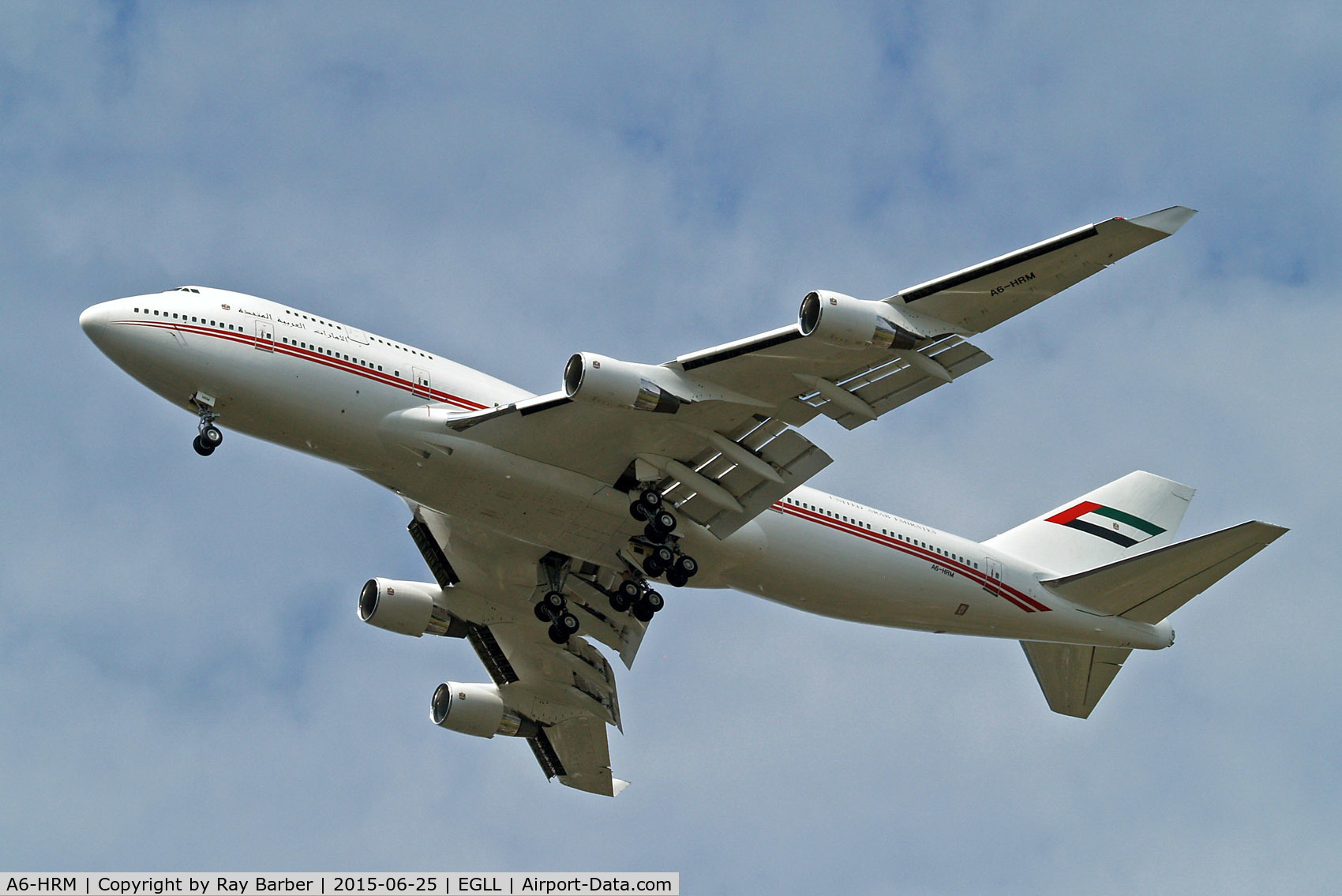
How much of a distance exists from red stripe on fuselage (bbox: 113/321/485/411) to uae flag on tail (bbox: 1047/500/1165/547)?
16835 mm

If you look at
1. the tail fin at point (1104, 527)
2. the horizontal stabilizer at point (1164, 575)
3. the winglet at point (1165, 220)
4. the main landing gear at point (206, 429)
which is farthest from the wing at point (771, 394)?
the tail fin at point (1104, 527)

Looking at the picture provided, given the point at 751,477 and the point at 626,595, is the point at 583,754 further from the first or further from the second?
the point at 751,477

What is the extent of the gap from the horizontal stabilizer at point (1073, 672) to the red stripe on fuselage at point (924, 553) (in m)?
2.63

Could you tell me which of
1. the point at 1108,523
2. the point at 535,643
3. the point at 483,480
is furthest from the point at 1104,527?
the point at 483,480

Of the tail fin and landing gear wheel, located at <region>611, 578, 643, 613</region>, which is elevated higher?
the tail fin

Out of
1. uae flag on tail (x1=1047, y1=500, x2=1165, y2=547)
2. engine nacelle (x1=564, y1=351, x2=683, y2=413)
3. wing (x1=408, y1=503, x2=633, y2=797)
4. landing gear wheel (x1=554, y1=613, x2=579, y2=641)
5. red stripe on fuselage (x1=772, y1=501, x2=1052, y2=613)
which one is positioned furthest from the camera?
uae flag on tail (x1=1047, y1=500, x2=1165, y2=547)

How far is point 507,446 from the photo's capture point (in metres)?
27.9

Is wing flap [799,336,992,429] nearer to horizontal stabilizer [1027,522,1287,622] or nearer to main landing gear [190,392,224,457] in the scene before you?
horizontal stabilizer [1027,522,1287,622]

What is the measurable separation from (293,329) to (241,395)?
65.4 inches

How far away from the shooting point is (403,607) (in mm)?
34562

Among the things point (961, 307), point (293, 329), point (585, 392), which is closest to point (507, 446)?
point (585, 392)

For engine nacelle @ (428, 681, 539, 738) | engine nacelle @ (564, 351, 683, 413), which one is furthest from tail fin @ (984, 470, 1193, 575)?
engine nacelle @ (428, 681, 539, 738)

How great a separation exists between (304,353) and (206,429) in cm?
237

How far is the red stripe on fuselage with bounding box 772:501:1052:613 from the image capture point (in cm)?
3127
